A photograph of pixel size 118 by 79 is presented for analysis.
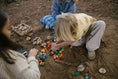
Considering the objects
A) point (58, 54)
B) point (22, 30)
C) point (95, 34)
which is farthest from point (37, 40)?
point (95, 34)

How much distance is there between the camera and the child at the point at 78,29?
1.38m

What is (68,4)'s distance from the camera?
2.35m

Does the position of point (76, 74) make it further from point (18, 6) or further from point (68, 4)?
point (18, 6)

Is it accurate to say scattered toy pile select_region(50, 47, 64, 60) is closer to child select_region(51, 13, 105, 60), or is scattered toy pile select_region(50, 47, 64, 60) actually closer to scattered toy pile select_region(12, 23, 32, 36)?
child select_region(51, 13, 105, 60)

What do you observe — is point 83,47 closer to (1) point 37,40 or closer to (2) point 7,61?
(1) point 37,40

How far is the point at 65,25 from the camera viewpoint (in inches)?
54.2

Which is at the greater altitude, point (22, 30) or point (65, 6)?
point (65, 6)

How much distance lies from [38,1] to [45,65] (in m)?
4.06

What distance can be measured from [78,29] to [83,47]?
87 cm

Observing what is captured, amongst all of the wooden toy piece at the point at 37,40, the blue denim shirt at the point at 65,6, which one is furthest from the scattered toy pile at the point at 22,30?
the blue denim shirt at the point at 65,6

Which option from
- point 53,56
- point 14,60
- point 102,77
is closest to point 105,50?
point 102,77

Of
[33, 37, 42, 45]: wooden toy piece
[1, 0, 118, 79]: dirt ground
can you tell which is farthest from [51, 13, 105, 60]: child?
[33, 37, 42, 45]: wooden toy piece

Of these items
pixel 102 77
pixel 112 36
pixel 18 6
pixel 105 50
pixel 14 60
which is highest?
pixel 18 6

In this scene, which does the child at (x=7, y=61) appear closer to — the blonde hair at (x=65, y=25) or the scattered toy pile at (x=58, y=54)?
the blonde hair at (x=65, y=25)
